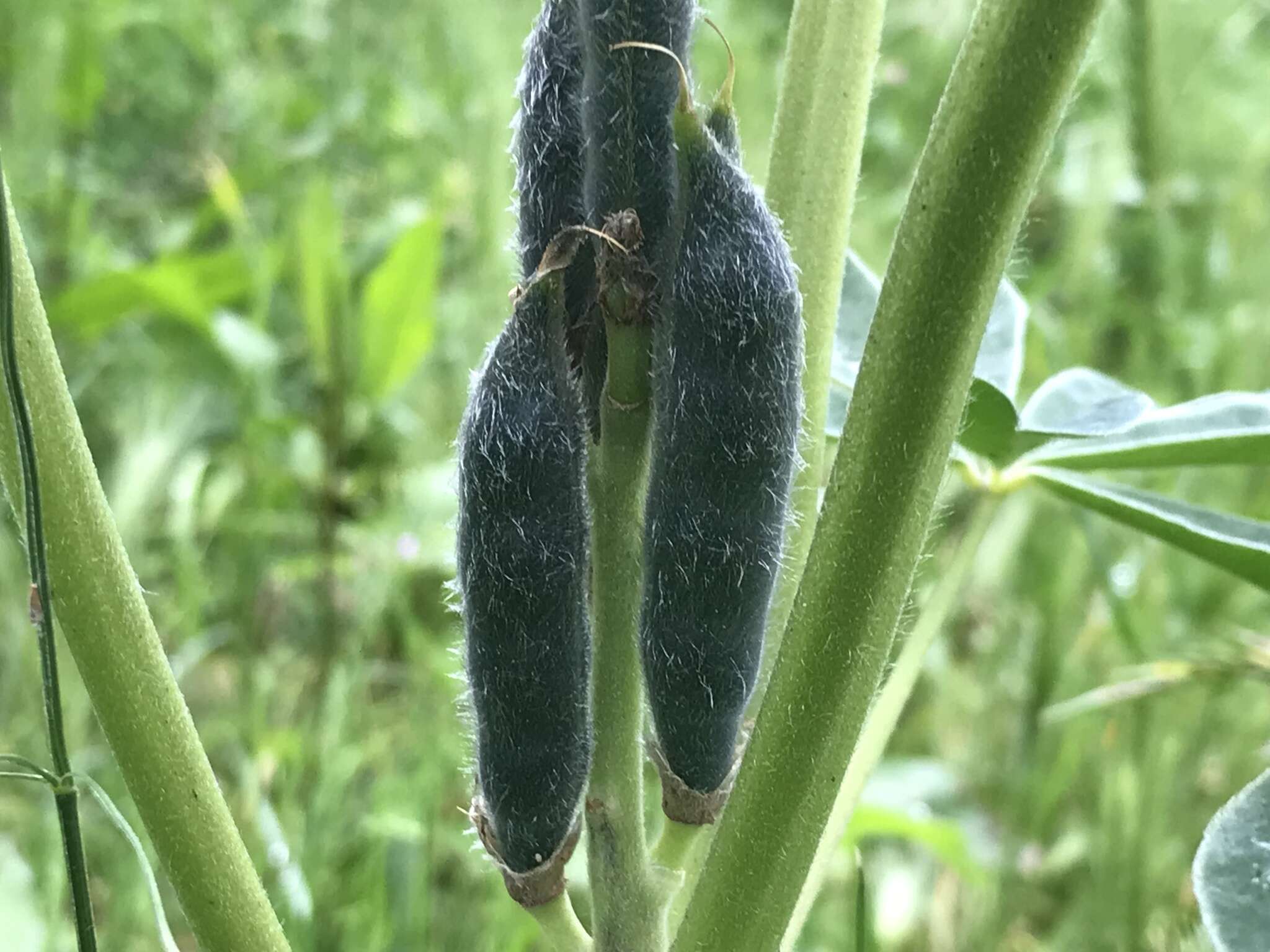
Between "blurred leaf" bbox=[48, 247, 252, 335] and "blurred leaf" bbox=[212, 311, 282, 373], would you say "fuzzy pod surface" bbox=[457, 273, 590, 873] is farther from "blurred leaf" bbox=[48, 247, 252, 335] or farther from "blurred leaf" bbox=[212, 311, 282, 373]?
"blurred leaf" bbox=[48, 247, 252, 335]

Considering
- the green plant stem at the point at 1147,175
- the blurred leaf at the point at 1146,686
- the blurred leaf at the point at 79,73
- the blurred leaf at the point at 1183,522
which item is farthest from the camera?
the blurred leaf at the point at 79,73

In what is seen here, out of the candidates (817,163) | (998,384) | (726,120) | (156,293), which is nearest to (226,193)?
(156,293)

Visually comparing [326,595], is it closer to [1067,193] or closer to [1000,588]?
[1000,588]

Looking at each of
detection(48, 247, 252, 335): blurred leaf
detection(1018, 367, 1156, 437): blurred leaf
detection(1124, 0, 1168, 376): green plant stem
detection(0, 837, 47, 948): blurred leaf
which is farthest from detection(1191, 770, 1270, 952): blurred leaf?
detection(48, 247, 252, 335): blurred leaf

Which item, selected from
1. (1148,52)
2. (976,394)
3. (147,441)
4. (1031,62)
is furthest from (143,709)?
(1148,52)

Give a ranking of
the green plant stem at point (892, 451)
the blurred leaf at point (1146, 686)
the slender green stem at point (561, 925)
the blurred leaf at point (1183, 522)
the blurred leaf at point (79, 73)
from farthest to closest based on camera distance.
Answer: the blurred leaf at point (79, 73), the blurred leaf at point (1146, 686), the blurred leaf at point (1183, 522), the slender green stem at point (561, 925), the green plant stem at point (892, 451)

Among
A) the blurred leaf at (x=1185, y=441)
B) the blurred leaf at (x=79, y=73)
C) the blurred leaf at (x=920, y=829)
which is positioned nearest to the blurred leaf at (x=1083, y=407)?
the blurred leaf at (x=1185, y=441)

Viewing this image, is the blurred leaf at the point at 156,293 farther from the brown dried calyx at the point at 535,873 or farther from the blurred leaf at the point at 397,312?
the brown dried calyx at the point at 535,873
